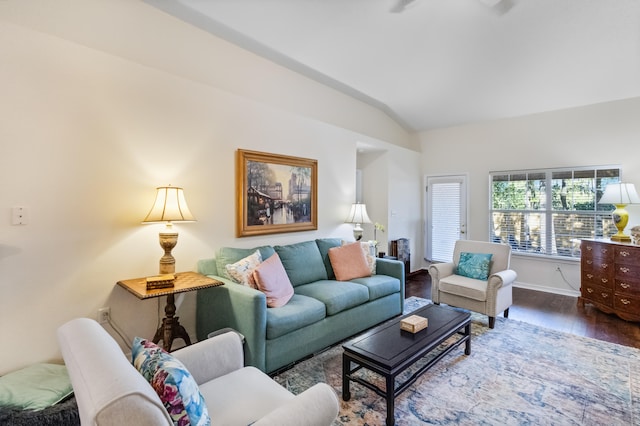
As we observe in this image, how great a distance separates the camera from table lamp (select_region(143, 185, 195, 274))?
245 cm

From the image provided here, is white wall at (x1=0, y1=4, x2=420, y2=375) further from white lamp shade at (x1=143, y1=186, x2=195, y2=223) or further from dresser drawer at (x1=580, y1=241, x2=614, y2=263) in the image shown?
dresser drawer at (x1=580, y1=241, x2=614, y2=263)

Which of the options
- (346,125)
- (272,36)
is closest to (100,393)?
(272,36)

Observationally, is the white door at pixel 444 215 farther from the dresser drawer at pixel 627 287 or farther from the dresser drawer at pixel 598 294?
the dresser drawer at pixel 627 287

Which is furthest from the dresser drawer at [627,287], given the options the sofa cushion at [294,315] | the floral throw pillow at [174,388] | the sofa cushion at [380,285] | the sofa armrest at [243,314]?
the floral throw pillow at [174,388]

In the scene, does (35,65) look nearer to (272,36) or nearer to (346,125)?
(272,36)

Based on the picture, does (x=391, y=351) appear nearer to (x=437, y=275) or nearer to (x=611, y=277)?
(x=437, y=275)

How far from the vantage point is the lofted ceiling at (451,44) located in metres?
2.92

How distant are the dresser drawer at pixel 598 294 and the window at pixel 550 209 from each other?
76 cm

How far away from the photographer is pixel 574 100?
14.5ft

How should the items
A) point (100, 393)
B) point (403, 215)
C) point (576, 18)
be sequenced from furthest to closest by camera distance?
point (403, 215) → point (576, 18) → point (100, 393)

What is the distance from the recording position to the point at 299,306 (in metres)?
2.61

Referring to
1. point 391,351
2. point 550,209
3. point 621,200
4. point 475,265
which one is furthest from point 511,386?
point 550,209

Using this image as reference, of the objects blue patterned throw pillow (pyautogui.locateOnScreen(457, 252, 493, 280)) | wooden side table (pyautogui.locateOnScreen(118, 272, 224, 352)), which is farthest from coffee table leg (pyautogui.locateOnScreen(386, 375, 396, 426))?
blue patterned throw pillow (pyautogui.locateOnScreen(457, 252, 493, 280))

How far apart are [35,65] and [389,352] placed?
10.2 feet
